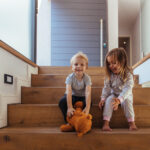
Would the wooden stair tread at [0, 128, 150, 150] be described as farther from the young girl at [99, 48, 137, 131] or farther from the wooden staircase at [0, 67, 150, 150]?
the young girl at [99, 48, 137, 131]

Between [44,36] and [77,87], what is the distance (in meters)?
2.37

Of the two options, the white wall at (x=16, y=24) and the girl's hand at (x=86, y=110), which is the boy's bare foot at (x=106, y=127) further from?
the white wall at (x=16, y=24)

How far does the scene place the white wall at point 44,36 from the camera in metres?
3.56

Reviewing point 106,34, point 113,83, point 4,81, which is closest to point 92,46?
point 106,34

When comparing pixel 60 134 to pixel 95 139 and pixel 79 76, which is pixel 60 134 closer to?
pixel 95 139

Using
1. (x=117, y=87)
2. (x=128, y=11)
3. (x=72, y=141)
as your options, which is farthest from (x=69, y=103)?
(x=128, y=11)

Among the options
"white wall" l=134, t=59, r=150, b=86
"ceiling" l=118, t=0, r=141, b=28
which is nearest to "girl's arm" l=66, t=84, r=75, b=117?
"white wall" l=134, t=59, r=150, b=86

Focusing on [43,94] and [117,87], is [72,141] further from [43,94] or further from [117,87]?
[43,94]

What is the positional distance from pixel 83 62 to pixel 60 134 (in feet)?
1.87

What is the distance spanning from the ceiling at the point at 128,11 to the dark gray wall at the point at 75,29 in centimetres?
98

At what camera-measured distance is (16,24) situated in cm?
182

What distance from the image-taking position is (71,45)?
3.64m

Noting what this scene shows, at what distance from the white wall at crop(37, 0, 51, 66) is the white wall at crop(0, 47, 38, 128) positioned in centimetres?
167

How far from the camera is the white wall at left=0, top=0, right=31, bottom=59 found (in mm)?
1532
